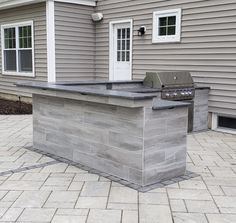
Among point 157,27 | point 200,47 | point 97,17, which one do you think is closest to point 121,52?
point 97,17

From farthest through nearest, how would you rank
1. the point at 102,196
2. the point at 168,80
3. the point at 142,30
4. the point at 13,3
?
the point at 13,3 → the point at 142,30 → the point at 168,80 → the point at 102,196

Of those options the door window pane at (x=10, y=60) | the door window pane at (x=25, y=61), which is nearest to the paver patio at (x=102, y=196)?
the door window pane at (x=25, y=61)

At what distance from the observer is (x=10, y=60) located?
34.4 ft

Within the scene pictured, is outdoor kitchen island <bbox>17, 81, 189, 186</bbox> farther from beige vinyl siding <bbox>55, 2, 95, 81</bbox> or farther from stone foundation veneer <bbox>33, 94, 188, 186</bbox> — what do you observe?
beige vinyl siding <bbox>55, 2, 95, 81</bbox>

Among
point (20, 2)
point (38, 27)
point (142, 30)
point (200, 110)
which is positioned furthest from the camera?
point (20, 2)

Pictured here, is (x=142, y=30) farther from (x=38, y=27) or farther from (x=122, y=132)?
(x=122, y=132)

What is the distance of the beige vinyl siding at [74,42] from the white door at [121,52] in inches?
29.7

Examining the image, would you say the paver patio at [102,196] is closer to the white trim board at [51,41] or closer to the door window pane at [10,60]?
the white trim board at [51,41]

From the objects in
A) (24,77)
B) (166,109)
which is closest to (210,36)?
(166,109)

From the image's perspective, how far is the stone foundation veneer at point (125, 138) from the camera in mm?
3621

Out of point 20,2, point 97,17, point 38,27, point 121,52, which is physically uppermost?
point 20,2

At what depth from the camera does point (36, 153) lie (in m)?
4.96

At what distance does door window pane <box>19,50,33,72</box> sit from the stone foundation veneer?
5404 mm

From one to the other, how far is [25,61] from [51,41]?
169cm
